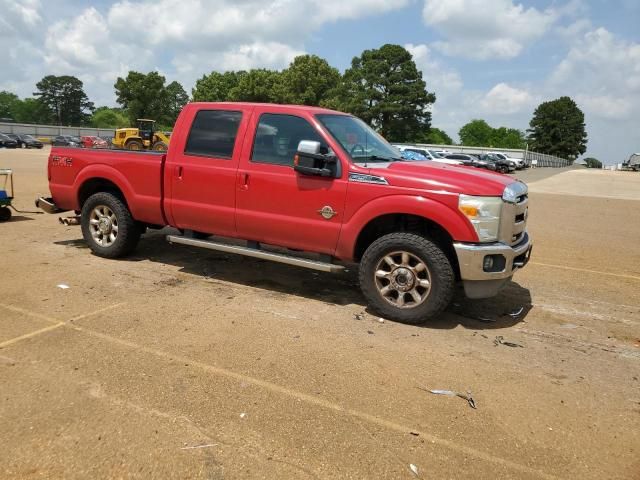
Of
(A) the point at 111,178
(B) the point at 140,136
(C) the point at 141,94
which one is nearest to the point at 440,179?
(A) the point at 111,178

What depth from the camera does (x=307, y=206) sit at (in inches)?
202

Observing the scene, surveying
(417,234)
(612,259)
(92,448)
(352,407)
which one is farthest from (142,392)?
(612,259)

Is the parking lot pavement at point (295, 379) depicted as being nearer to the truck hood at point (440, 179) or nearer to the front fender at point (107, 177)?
the front fender at point (107, 177)

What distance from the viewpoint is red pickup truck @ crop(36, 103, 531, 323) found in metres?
4.58

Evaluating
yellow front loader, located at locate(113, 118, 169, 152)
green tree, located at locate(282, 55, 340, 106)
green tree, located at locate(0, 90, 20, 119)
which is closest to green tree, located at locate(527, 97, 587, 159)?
green tree, located at locate(282, 55, 340, 106)

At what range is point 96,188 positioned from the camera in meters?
6.83

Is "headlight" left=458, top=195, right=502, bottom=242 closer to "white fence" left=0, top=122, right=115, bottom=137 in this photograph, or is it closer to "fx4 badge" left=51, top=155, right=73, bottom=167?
"fx4 badge" left=51, top=155, right=73, bottom=167

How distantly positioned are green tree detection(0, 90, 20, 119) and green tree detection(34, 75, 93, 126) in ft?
48.0

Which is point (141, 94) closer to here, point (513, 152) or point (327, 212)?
point (513, 152)

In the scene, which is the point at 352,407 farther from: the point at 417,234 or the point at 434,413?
the point at 417,234

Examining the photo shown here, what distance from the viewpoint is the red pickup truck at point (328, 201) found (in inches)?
180

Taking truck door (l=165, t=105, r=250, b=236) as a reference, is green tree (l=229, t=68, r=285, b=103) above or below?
above

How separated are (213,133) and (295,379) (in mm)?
3246

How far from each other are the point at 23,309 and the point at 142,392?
6.91 ft
